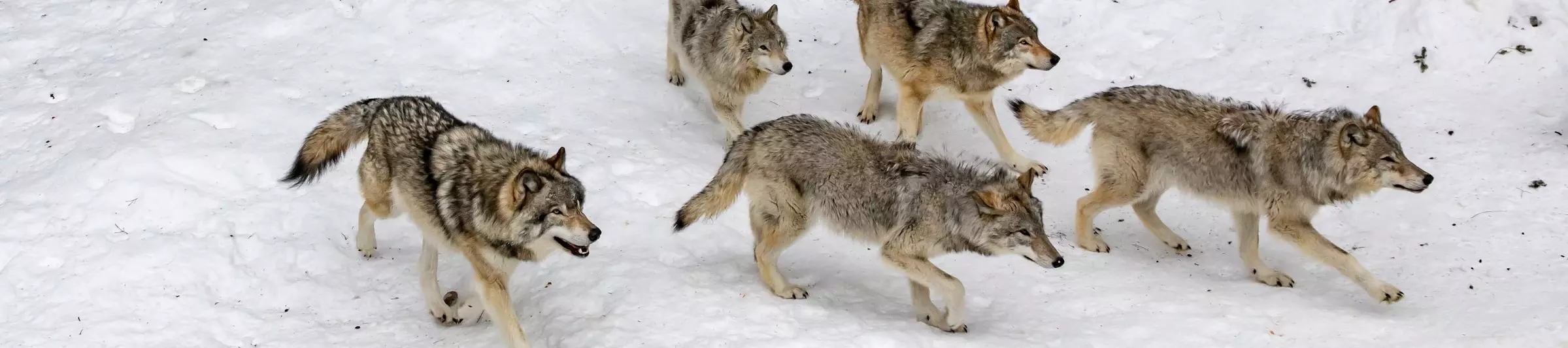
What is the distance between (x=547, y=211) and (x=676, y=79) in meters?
4.57

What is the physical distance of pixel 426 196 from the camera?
19.6 feet

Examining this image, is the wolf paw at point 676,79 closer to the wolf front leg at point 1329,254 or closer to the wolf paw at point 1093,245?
the wolf paw at point 1093,245

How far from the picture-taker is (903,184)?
6.21 m

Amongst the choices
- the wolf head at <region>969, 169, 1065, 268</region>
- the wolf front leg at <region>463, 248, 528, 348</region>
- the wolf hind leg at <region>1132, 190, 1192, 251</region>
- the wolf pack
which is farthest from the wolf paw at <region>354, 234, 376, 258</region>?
the wolf hind leg at <region>1132, 190, 1192, 251</region>

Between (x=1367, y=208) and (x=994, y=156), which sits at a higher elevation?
(x=1367, y=208)

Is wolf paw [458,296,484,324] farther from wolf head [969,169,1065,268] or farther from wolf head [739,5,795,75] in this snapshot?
wolf head [739,5,795,75]

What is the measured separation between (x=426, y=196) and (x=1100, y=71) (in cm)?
643

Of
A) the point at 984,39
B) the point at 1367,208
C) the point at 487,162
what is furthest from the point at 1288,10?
the point at 487,162

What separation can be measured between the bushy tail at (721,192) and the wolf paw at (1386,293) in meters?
3.78

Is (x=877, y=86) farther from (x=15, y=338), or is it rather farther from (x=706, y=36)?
(x=15, y=338)

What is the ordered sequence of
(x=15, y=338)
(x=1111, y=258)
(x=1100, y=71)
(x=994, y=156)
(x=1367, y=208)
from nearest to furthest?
(x=15, y=338) → (x=1111, y=258) → (x=1367, y=208) → (x=994, y=156) → (x=1100, y=71)

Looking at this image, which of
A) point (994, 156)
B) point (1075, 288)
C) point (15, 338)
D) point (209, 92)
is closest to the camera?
point (15, 338)

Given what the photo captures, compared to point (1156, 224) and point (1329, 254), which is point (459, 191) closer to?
point (1156, 224)

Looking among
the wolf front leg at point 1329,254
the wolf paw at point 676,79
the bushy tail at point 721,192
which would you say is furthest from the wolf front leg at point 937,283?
Result: the wolf paw at point 676,79
